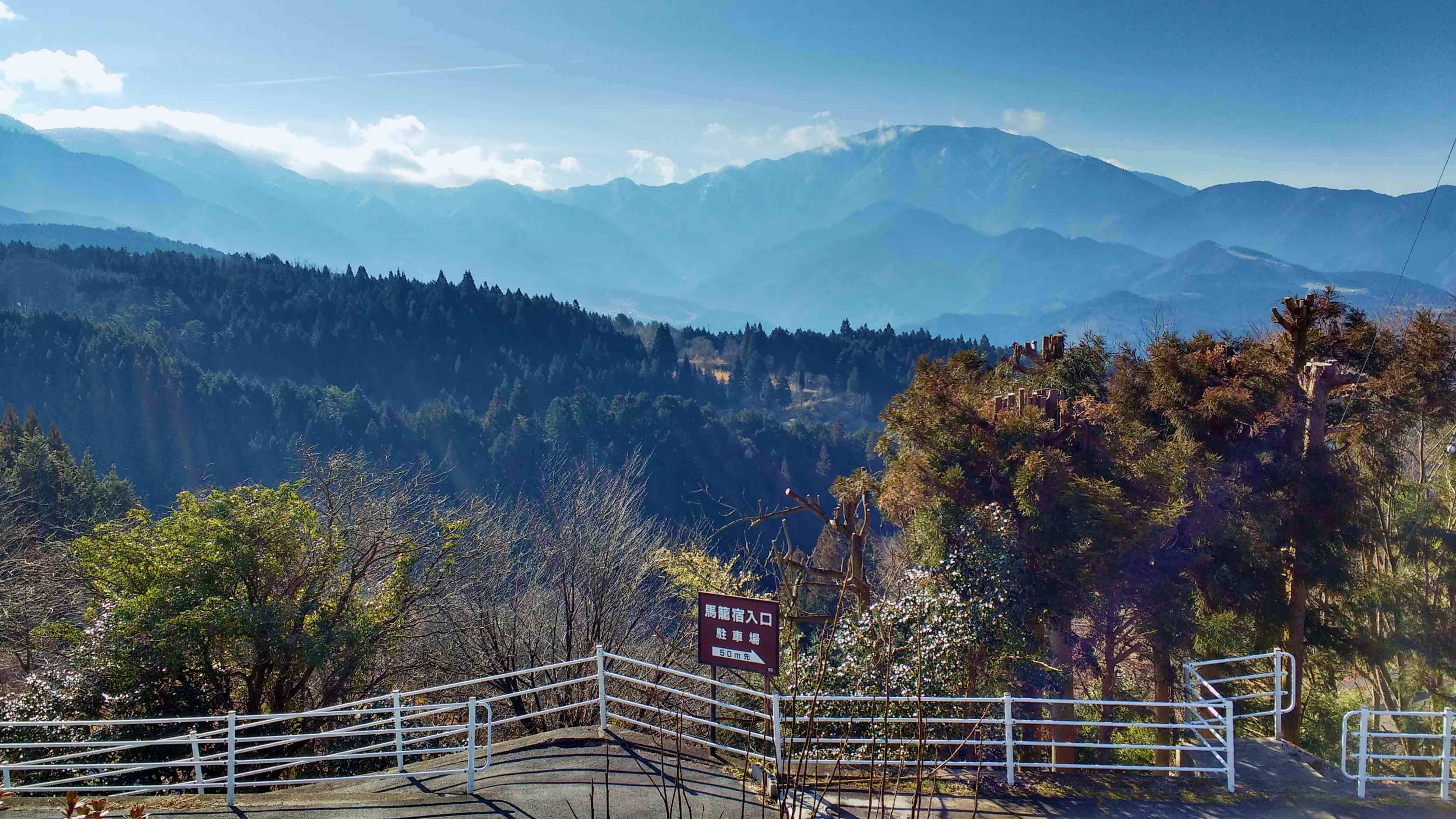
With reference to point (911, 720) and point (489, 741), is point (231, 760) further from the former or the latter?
point (911, 720)

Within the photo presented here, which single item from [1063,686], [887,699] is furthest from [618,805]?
[1063,686]

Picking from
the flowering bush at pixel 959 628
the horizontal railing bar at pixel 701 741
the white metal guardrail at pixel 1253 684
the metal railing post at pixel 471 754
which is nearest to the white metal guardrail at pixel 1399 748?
the white metal guardrail at pixel 1253 684

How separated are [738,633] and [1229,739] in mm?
4280

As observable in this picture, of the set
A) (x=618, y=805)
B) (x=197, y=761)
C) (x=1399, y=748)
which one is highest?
(x=197, y=761)

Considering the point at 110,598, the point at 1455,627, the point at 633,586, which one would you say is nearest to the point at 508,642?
the point at 633,586

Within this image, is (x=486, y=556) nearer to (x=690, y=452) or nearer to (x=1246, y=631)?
(x=1246, y=631)

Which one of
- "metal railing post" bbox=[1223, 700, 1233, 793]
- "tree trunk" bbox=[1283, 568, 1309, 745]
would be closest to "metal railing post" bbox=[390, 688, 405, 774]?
"metal railing post" bbox=[1223, 700, 1233, 793]

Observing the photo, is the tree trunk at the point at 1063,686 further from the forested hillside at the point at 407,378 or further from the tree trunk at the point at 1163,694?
the forested hillside at the point at 407,378

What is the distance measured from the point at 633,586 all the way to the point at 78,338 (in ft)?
257

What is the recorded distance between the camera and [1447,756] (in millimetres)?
7512

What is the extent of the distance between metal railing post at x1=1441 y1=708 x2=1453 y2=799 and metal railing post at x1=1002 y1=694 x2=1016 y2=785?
11.5ft

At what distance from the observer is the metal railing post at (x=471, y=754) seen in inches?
289

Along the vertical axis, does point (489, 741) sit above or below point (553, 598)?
above

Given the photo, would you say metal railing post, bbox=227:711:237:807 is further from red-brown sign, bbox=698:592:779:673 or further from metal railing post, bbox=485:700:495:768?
red-brown sign, bbox=698:592:779:673
